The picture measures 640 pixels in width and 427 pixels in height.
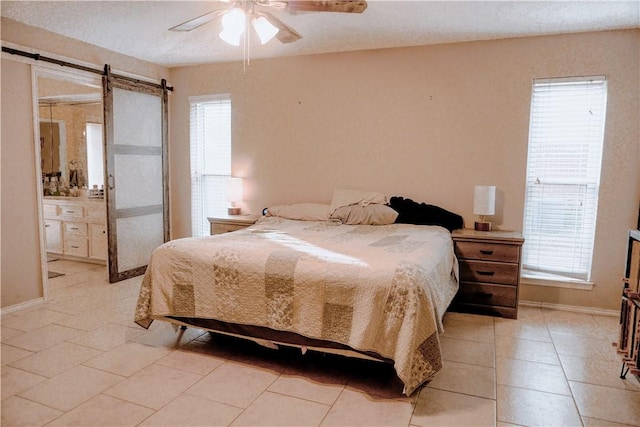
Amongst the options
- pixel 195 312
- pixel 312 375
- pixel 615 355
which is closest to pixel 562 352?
pixel 615 355

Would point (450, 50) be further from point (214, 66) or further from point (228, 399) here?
point (228, 399)

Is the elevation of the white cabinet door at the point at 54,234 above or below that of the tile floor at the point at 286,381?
above

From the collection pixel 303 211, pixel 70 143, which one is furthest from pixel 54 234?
pixel 303 211

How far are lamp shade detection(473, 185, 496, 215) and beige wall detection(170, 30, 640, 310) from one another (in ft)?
0.89

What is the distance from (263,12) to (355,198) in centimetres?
209

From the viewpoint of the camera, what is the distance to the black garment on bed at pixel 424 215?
3.89m

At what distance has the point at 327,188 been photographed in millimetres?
4574

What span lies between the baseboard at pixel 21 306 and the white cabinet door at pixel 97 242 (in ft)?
4.76

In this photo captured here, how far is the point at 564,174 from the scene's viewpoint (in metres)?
3.77

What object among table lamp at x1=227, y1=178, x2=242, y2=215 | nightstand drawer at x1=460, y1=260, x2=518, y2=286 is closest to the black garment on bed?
nightstand drawer at x1=460, y1=260, x2=518, y2=286

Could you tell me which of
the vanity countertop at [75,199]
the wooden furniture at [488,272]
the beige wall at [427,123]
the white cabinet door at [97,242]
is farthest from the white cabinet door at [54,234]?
the wooden furniture at [488,272]

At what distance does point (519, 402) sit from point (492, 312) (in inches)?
55.8

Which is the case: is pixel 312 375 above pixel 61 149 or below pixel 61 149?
below

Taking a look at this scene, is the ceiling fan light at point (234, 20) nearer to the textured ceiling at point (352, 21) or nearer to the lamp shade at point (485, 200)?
the textured ceiling at point (352, 21)
